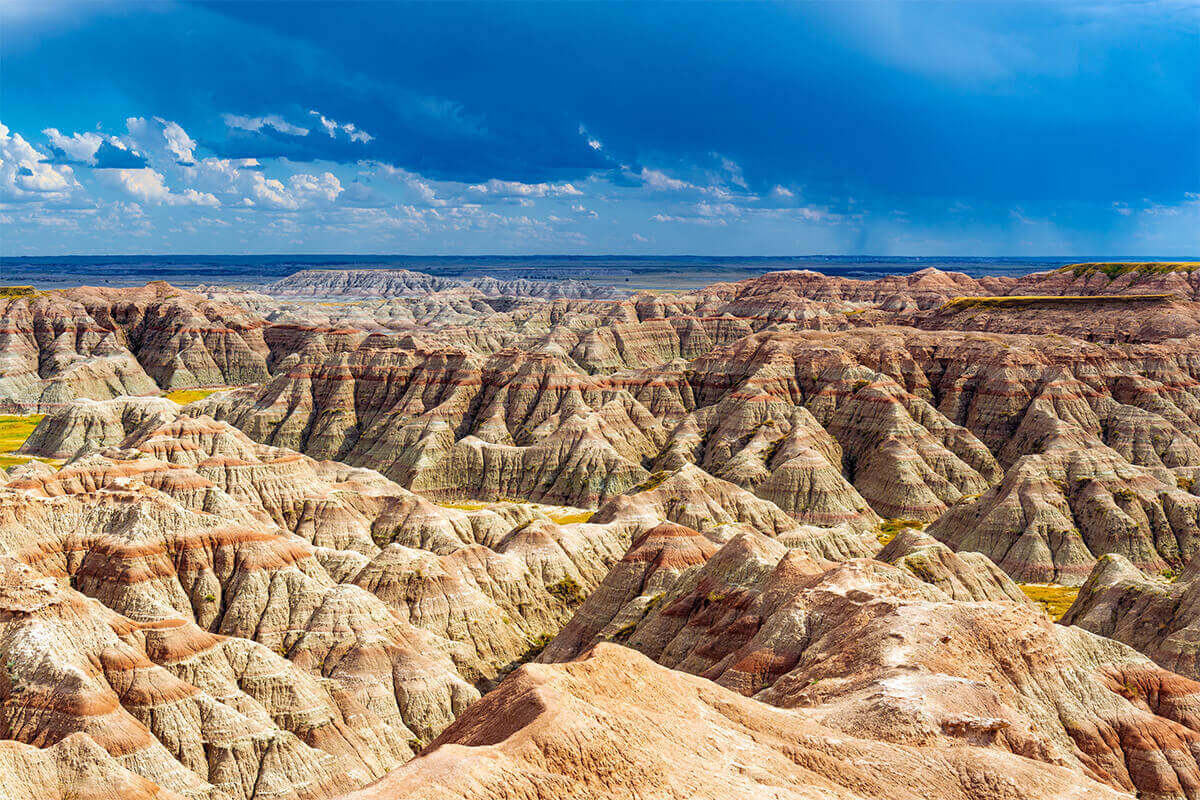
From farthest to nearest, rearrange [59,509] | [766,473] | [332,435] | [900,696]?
1. [332,435]
2. [766,473]
3. [59,509]
4. [900,696]

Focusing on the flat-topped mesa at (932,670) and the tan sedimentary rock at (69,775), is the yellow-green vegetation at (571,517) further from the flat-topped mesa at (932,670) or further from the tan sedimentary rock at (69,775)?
the tan sedimentary rock at (69,775)

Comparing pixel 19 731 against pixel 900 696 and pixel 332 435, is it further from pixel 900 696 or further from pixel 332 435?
pixel 332 435

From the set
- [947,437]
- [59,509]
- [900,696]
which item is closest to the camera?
[900,696]

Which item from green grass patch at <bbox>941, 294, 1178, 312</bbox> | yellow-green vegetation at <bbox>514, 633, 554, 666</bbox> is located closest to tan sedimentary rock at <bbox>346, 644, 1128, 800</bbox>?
yellow-green vegetation at <bbox>514, 633, 554, 666</bbox>

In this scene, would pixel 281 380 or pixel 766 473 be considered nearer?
pixel 766 473

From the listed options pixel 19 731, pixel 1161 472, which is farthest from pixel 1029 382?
pixel 19 731

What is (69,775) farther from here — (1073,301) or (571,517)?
(1073,301)

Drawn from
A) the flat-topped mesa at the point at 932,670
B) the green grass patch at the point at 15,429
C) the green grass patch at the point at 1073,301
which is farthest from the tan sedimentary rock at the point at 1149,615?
the green grass patch at the point at 15,429

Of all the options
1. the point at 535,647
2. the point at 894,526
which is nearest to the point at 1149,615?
the point at 535,647
